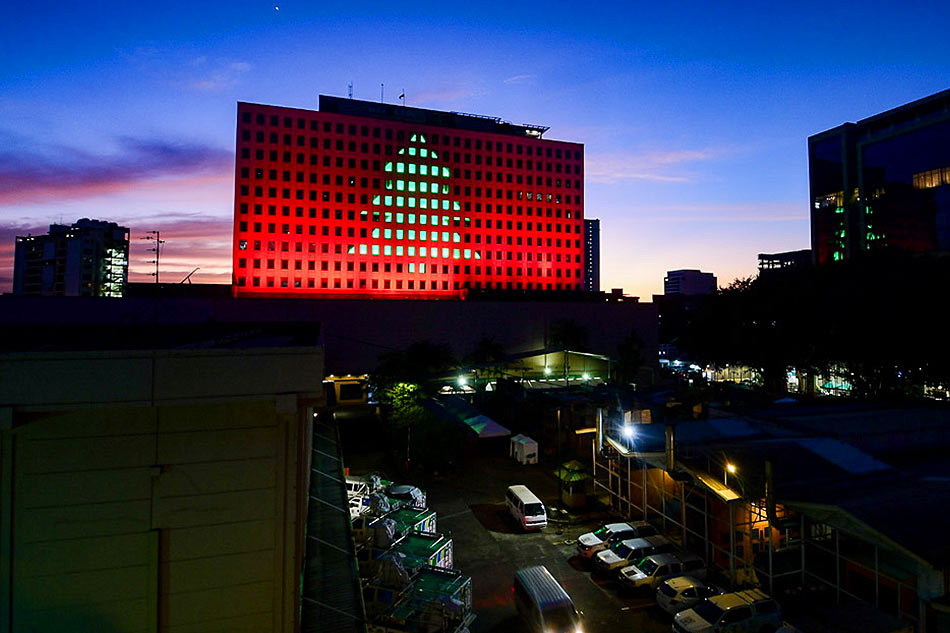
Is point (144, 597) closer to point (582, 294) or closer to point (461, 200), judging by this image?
point (582, 294)

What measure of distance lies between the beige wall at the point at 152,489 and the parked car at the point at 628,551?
1081cm

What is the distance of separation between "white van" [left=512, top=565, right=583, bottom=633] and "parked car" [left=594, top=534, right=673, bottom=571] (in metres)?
3.10

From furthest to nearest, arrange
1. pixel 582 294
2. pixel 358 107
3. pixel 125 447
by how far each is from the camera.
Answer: pixel 358 107 → pixel 582 294 → pixel 125 447

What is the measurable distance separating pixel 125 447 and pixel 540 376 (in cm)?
4139

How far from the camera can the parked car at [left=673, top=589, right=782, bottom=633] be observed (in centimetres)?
1170

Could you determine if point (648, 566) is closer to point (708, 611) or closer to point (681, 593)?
point (681, 593)

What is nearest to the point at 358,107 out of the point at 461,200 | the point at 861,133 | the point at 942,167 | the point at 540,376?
the point at 461,200

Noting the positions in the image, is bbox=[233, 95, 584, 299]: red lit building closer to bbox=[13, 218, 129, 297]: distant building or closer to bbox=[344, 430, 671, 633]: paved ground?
bbox=[344, 430, 671, 633]: paved ground

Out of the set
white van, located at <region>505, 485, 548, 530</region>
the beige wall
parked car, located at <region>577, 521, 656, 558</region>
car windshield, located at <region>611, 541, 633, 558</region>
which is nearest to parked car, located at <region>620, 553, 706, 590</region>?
car windshield, located at <region>611, 541, 633, 558</region>

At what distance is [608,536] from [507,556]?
3.20m

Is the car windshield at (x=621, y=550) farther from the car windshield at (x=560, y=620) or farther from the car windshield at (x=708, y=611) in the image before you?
the car windshield at (x=560, y=620)

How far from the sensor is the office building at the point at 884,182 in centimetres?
6247

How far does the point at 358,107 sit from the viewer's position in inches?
3506

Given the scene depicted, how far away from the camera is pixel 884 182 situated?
2670 inches
